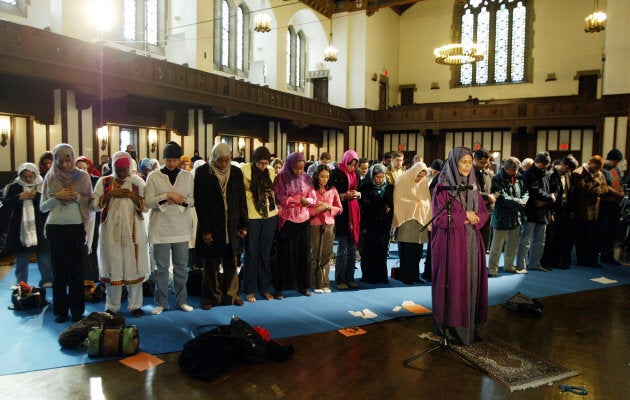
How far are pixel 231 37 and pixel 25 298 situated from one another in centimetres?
1312

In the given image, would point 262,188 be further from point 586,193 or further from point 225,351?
point 586,193

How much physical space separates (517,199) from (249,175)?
143 inches

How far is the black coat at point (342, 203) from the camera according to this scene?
5.61 m

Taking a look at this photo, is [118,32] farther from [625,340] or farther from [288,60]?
[625,340]

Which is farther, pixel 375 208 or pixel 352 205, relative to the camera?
pixel 375 208

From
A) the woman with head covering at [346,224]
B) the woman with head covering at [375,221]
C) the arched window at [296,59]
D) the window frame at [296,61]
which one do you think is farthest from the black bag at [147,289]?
the arched window at [296,59]

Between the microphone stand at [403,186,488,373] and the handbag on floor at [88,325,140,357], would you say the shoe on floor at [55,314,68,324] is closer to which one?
the handbag on floor at [88,325,140,357]

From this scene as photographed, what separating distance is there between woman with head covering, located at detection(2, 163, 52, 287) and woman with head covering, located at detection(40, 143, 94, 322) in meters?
1.12

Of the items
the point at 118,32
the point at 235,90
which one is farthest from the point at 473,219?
the point at 118,32

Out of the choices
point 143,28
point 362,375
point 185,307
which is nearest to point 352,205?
point 185,307

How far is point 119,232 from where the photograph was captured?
431 cm

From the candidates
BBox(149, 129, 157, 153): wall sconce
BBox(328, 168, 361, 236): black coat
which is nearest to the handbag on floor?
BBox(328, 168, 361, 236): black coat

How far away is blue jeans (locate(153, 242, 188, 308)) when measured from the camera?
4.55 m

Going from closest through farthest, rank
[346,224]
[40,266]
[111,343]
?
[111,343] → [40,266] → [346,224]
